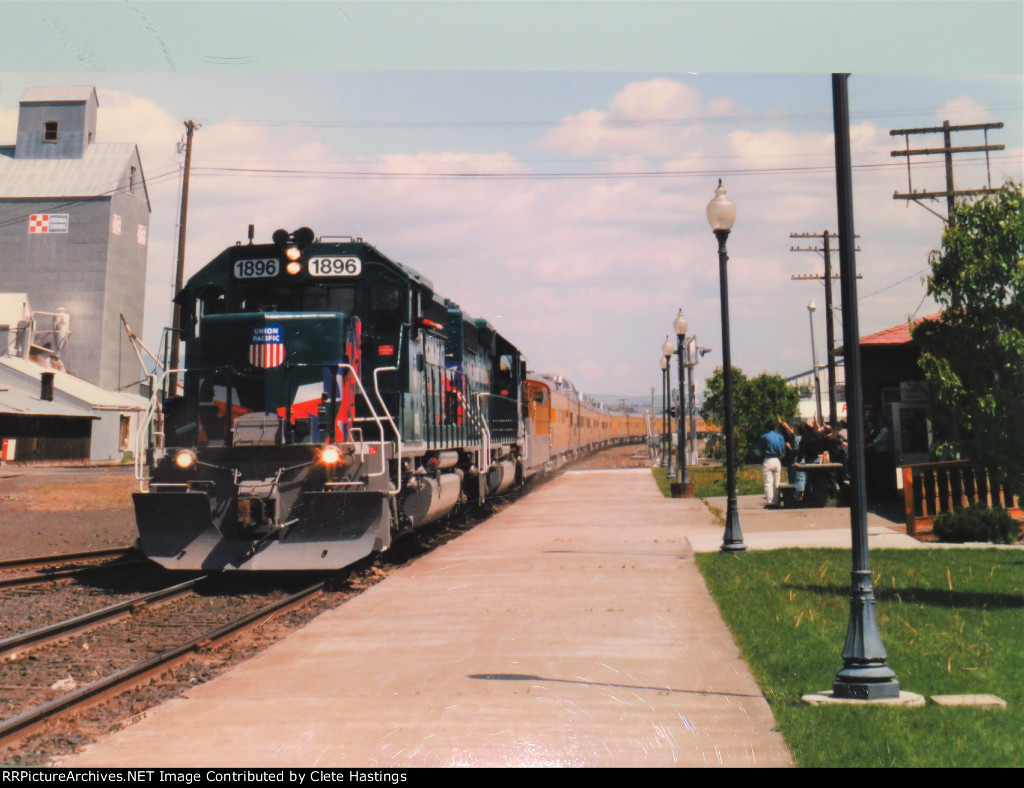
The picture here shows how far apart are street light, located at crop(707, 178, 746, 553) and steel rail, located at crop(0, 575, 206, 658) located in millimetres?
7359

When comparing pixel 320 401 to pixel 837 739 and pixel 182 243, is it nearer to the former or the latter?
pixel 182 243

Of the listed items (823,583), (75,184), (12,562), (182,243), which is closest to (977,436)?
(823,583)

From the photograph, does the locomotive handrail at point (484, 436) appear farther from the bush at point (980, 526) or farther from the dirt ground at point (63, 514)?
the bush at point (980, 526)

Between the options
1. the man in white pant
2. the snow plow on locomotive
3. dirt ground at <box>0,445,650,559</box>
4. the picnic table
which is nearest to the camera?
the snow plow on locomotive

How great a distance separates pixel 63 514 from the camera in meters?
21.6

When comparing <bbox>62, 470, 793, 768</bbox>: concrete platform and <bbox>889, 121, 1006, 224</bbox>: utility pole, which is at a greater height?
<bbox>889, 121, 1006, 224</bbox>: utility pole

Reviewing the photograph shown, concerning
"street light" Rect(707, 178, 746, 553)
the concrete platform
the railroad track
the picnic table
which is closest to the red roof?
the picnic table

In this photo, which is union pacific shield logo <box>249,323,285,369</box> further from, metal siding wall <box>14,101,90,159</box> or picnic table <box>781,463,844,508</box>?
picnic table <box>781,463,844,508</box>

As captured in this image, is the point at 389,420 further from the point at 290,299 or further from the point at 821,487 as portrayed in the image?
the point at 821,487

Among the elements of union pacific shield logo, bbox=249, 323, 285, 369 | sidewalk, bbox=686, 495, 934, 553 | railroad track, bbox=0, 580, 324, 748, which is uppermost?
union pacific shield logo, bbox=249, 323, 285, 369

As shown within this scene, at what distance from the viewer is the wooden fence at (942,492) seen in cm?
1438

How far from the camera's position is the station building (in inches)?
265

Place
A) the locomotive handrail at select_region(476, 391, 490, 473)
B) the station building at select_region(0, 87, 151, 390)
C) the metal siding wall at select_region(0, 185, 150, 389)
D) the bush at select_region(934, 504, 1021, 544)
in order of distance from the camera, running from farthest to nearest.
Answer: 1. the locomotive handrail at select_region(476, 391, 490, 473)
2. the bush at select_region(934, 504, 1021, 544)
3. the metal siding wall at select_region(0, 185, 150, 389)
4. the station building at select_region(0, 87, 151, 390)

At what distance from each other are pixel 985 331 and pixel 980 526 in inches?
240
